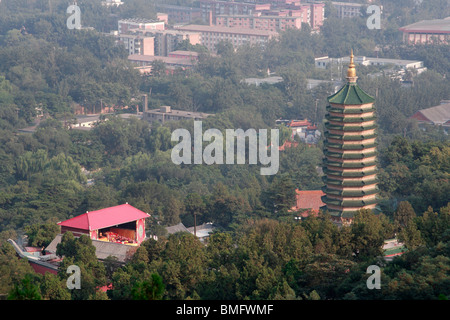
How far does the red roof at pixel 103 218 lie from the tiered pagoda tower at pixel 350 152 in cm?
648

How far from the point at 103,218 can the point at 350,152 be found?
315 inches

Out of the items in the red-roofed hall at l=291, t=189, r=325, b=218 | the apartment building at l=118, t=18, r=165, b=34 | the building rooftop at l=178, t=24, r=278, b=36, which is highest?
the apartment building at l=118, t=18, r=165, b=34

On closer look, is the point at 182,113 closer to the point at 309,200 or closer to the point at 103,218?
the point at 309,200

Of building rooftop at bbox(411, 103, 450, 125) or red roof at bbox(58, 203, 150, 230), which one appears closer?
red roof at bbox(58, 203, 150, 230)

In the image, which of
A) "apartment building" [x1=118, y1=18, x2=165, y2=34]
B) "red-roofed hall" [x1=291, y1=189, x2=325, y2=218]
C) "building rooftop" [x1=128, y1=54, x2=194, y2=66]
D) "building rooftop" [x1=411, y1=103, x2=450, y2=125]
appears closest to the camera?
"red-roofed hall" [x1=291, y1=189, x2=325, y2=218]

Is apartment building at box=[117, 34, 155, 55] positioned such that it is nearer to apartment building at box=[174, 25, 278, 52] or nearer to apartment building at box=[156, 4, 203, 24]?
apartment building at box=[174, 25, 278, 52]

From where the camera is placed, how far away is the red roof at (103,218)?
102ft

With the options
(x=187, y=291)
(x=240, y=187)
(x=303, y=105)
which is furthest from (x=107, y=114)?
(x=187, y=291)

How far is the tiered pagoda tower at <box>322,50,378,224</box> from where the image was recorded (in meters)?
29.8

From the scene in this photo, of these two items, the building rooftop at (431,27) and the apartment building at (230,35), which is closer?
the building rooftop at (431,27)

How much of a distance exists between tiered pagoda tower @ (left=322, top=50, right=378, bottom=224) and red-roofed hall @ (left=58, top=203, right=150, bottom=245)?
641 centimetres

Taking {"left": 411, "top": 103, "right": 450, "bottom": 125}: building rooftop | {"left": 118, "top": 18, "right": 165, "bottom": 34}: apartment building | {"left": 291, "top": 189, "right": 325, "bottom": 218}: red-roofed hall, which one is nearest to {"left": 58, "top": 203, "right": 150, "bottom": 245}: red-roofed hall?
{"left": 291, "top": 189, "right": 325, "bottom": 218}: red-roofed hall

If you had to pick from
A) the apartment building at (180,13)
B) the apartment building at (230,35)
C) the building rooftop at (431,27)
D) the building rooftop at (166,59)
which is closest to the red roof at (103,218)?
the building rooftop at (166,59)

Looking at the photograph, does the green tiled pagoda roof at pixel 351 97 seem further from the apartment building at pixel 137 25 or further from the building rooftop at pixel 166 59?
the apartment building at pixel 137 25
